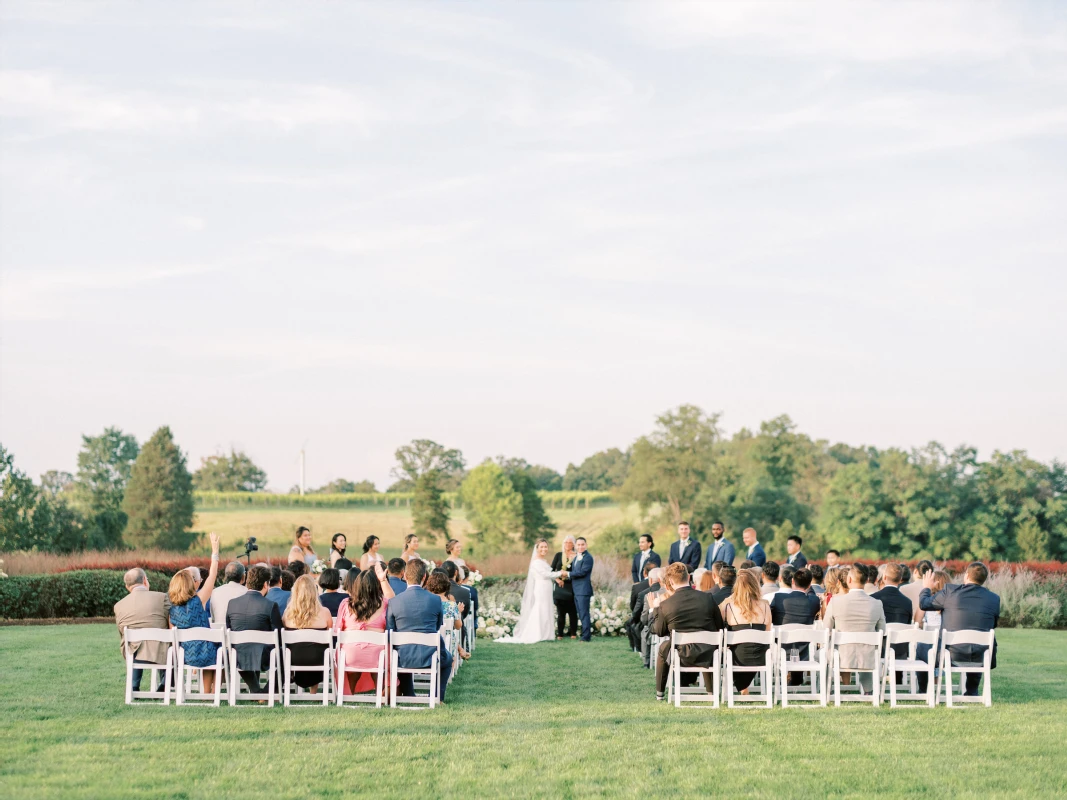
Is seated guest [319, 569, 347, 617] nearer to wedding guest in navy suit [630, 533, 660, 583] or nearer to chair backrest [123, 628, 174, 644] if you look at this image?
chair backrest [123, 628, 174, 644]

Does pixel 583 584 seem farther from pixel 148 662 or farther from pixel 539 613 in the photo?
pixel 148 662

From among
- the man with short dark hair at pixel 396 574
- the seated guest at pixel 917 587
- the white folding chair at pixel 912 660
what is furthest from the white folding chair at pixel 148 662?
the seated guest at pixel 917 587

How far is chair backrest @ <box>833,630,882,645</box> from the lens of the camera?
10742mm

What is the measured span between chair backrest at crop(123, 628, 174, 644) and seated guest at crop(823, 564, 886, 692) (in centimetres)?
654

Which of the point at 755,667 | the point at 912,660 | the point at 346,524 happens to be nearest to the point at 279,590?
the point at 755,667

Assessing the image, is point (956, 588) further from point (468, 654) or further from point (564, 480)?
point (564, 480)

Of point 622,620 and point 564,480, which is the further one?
point 564,480

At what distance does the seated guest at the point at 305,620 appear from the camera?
424 inches

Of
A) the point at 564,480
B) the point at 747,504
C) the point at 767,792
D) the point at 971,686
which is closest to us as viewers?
the point at 767,792

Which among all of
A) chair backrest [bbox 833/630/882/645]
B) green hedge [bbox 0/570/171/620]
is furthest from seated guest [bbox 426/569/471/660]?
green hedge [bbox 0/570/171/620]

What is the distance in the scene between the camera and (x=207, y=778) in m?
7.44

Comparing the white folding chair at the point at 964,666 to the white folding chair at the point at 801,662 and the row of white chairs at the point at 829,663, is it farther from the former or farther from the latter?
the white folding chair at the point at 801,662

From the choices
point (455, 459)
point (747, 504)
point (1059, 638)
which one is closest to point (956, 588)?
point (1059, 638)

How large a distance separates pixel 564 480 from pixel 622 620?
8347cm
